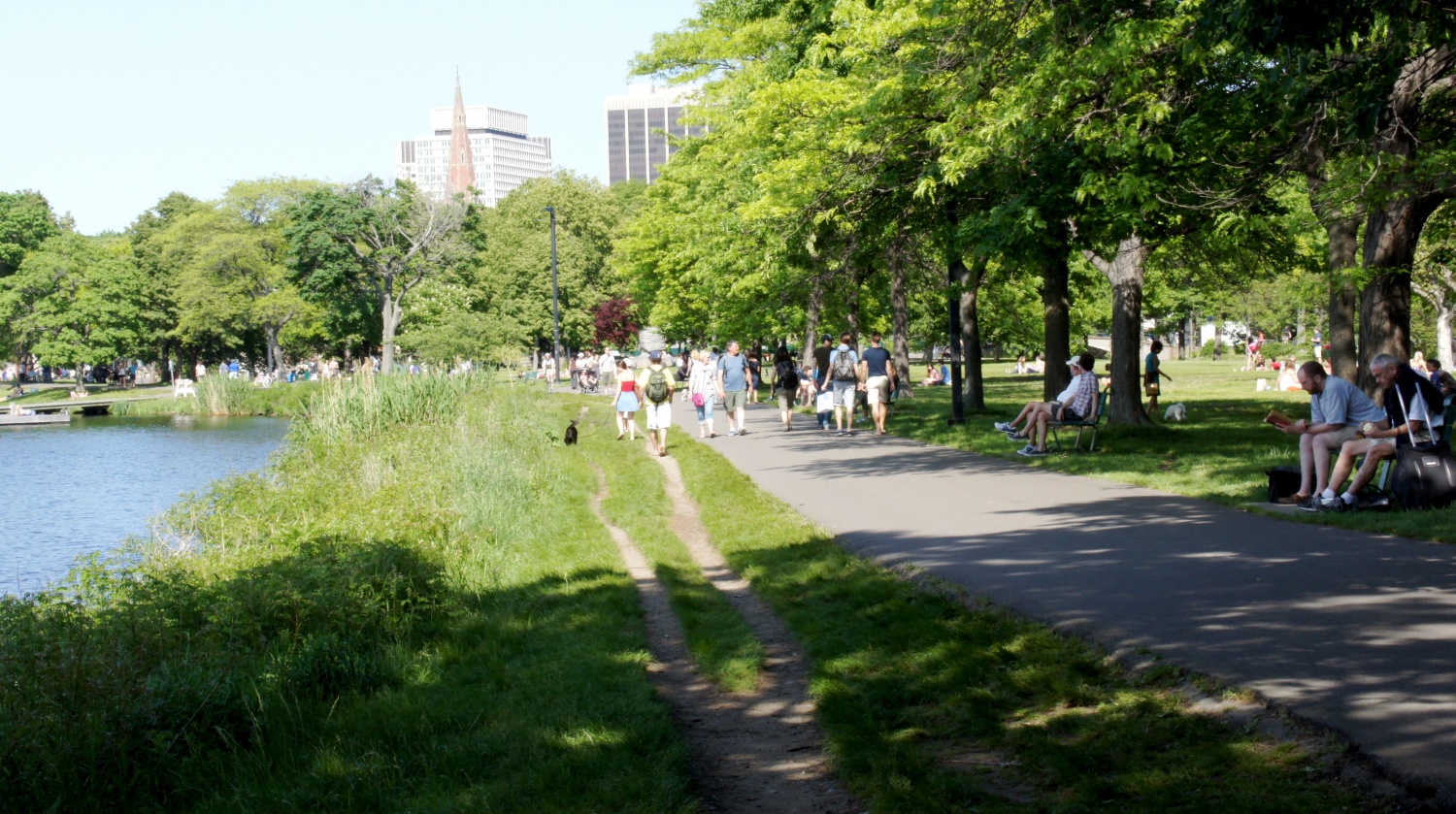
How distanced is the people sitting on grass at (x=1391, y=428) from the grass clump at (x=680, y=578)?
5056mm

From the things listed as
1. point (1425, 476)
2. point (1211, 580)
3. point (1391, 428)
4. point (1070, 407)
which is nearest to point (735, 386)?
point (1070, 407)

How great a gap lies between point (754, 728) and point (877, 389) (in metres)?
16.0

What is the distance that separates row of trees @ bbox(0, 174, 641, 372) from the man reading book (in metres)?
53.5

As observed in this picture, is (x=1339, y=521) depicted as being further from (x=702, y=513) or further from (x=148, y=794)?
(x=148, y=794)

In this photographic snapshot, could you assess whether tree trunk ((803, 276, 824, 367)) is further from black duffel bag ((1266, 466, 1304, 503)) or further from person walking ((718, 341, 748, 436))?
black duffel bag ((1266, 466, 1304, 503))

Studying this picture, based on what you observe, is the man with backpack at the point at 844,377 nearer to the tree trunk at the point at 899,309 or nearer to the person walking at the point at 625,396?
the person walking at the point at 625,396

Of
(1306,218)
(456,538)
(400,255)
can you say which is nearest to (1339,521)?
(1306,218)

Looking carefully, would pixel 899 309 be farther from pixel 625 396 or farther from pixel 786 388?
pixel 625 396

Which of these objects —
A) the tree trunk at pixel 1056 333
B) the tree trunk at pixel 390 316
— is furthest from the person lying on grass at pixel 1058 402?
the tree trunk at pixel 390 316

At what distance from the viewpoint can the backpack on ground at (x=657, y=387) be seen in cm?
2059

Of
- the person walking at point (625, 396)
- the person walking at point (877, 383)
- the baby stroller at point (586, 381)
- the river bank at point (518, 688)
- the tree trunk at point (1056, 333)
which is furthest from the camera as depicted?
the baby stroller at point (586, 381)

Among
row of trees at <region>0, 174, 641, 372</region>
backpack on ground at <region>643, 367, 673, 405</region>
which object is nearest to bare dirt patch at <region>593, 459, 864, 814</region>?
backpack on ground at <region>643, 367, 673, 405</region>

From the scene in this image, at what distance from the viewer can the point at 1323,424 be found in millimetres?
11062

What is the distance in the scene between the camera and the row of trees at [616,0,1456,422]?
11.3 meters
